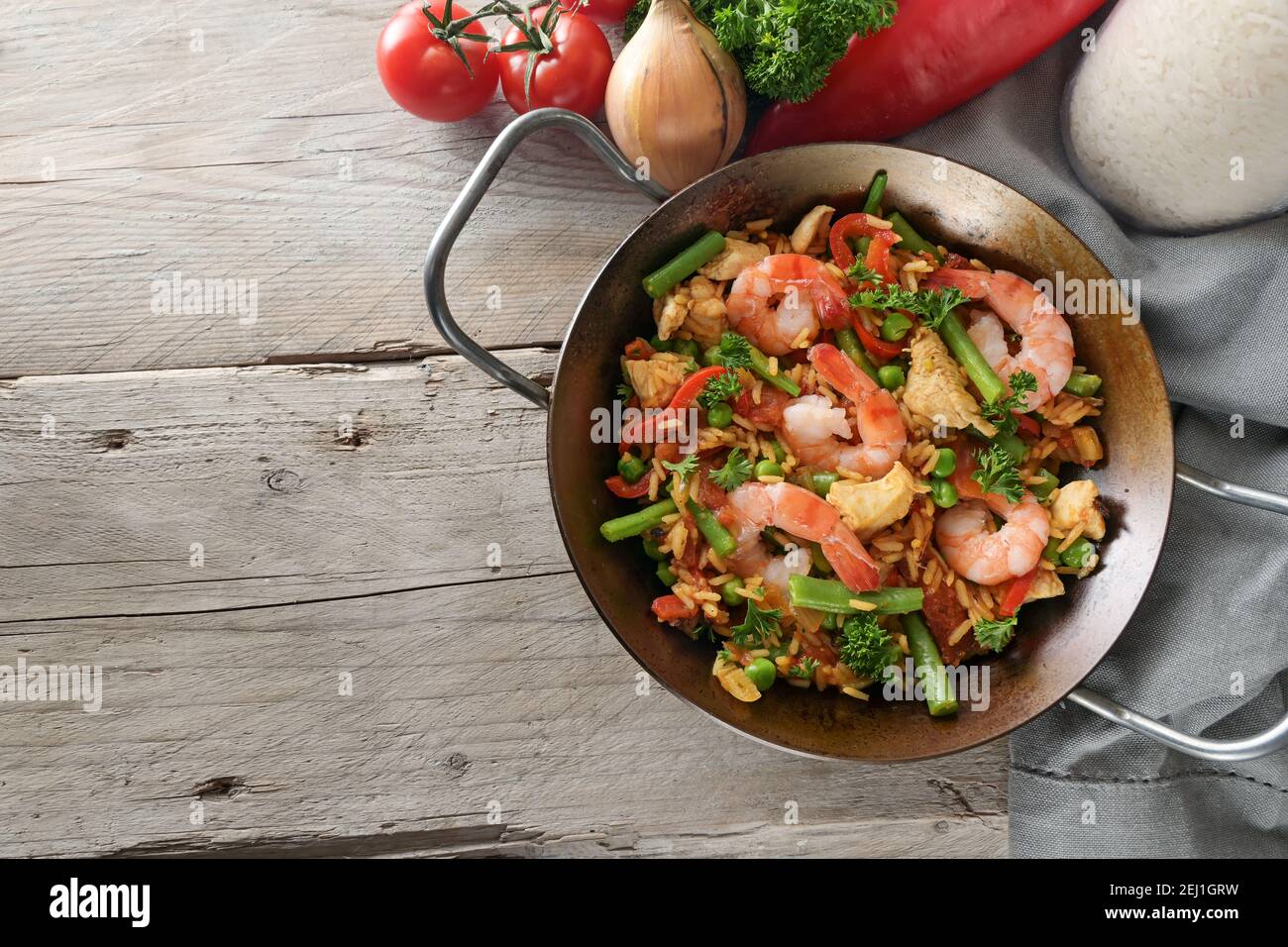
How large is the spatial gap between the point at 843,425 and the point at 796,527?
0.91ft

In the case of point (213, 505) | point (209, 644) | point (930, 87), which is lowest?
point (209, 644)

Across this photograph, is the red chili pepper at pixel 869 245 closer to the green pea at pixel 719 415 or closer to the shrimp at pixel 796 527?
the green pea at pixel 719 415

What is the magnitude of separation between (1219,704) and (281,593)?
2.46m

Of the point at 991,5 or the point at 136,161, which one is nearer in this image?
the point at 991,5

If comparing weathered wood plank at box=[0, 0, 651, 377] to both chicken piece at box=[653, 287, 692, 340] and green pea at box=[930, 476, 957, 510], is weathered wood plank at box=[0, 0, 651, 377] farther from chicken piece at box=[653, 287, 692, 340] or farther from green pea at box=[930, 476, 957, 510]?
green pea at box=[930, 476, 957, 510]

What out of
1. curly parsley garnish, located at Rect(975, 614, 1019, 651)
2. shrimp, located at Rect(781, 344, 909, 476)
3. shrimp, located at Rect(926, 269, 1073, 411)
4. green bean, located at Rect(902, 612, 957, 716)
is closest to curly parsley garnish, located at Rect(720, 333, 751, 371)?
shrimp, located at Rect(781, 344, 909, 476)

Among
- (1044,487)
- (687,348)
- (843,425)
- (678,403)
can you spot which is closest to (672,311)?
(687,348)

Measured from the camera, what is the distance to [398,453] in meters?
2.55

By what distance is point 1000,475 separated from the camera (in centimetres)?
212

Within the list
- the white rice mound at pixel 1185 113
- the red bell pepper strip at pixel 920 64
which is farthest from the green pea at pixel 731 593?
the white rice mound at pixel 1185 113

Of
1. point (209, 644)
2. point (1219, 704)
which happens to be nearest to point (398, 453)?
point (209, 644)

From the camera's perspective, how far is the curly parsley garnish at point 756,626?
208 centimetres

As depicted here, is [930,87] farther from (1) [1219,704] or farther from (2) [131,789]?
(2) [131,789]

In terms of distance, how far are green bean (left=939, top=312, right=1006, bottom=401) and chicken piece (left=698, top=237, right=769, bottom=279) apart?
0.47 meters
